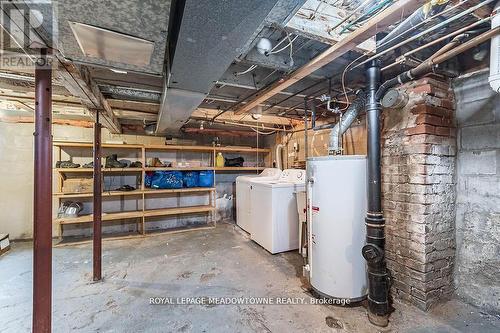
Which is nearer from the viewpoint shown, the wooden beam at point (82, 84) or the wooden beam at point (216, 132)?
the wooden beam at point (82, 84)

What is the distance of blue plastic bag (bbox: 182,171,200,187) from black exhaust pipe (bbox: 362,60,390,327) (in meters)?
3.34

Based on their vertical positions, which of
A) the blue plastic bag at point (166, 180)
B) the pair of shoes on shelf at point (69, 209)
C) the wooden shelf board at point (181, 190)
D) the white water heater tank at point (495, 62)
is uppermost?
the white water heater tank at point (495, 62)

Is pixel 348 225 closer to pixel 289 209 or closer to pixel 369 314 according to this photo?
pixel 369 314

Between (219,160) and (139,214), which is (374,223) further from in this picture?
(139,214)

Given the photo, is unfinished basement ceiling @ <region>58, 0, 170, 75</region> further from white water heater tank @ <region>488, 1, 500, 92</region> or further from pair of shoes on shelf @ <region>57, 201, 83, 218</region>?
pair of shoes on shelf @ <region>57, 201, 83, 218</region>

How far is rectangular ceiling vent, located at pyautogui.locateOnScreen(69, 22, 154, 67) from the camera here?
3.65 ft

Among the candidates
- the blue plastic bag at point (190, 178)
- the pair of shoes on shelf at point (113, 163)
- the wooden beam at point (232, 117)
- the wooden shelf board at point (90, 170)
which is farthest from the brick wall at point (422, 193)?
the pair of shoes on shelf at point (113, 163)

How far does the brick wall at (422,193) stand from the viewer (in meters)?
1.83

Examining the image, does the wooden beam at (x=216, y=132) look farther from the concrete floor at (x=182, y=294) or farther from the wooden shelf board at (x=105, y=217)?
the concrete floor at (x=182, y=294)

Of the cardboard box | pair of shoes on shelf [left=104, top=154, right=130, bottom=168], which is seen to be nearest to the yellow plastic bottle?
pair of shoes on shelf [left=104, top=154, right=130, bottom=168]

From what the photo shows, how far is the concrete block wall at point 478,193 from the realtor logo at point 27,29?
2767 mm

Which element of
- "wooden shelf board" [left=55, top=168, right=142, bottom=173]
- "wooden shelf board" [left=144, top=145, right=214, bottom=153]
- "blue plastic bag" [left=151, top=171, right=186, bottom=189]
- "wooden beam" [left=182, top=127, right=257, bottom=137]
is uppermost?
"wooden beam" [left=182, top=127, right=257, bottom=137]

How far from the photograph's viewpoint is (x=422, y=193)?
1.82 metres

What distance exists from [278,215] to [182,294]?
1497 millimetres
